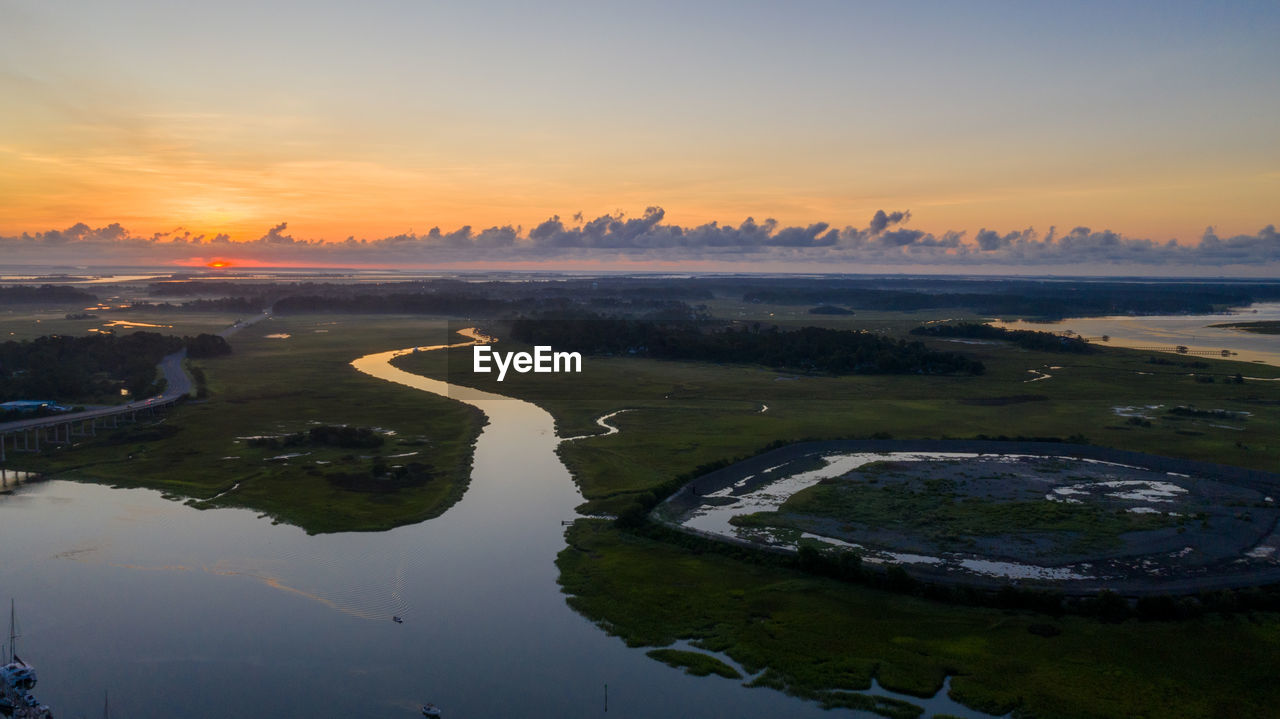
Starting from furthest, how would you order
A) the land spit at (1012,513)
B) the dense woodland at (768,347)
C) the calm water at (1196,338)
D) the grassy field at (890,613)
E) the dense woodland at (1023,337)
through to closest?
the calm water at (1196,338) < the dense woodland at (1023,337) < the dense woodland at (768,347) < the land spit at (1012,513) < the grassy field at (890,613)

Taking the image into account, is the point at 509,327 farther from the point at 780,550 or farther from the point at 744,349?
the point at 780,550

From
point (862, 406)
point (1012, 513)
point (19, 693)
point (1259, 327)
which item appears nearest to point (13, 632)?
point (19, 693)

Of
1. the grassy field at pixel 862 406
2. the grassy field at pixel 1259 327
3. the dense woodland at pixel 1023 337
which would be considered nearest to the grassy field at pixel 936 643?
the grassy field at pixel 862 406

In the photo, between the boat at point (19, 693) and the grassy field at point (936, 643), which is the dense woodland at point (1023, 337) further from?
the boat at point (19, 693)

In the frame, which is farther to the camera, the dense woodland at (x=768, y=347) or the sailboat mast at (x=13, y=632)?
the dense woodland at (x=768, y=347)

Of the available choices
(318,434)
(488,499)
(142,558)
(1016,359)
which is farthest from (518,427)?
(1016,359)

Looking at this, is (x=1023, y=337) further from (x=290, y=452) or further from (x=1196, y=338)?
(x=290, y=452)
